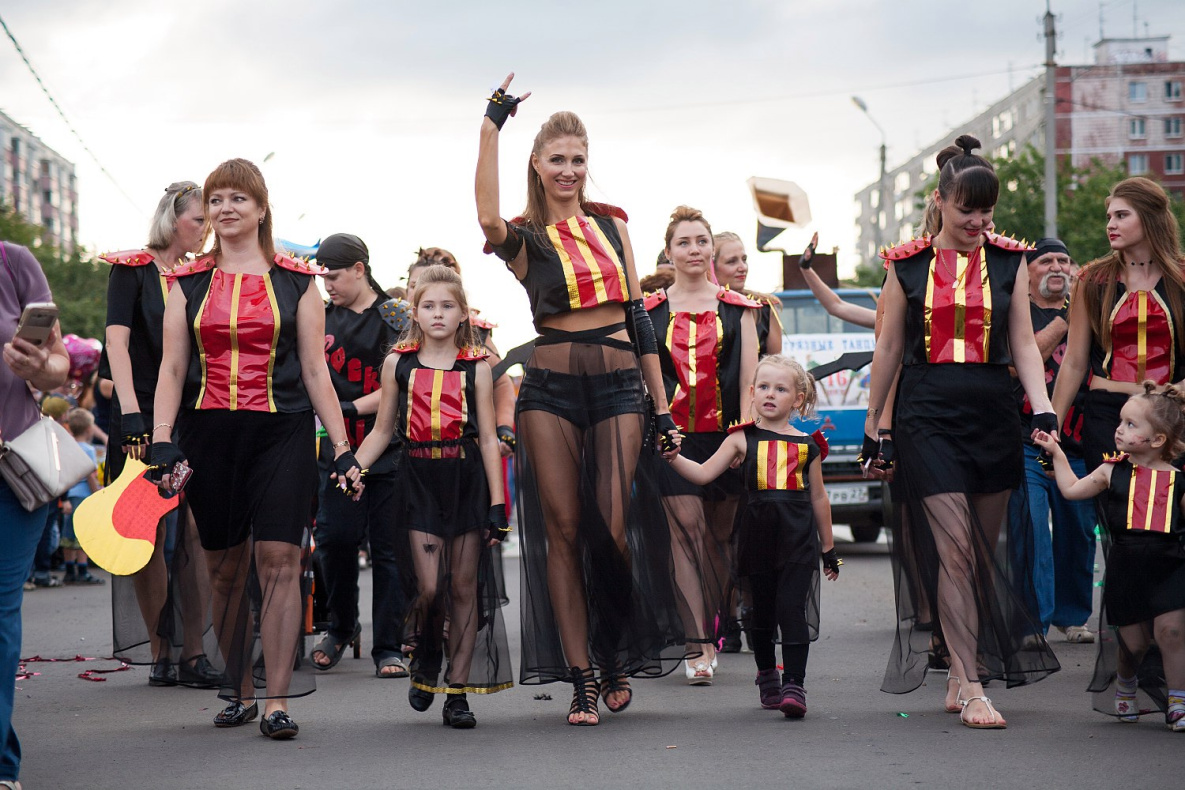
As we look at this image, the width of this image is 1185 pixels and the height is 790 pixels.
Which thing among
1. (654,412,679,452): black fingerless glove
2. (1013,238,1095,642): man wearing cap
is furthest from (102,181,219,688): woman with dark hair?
(1013,238,1095,642): man wearing cap

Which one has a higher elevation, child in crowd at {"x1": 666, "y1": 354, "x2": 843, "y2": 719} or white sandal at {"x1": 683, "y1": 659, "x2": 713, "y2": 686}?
child in crowd at {"x1": 666, "y1": 354, "x2": 843, "y2": 719}

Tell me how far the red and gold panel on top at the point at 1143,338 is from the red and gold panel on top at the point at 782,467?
146cm

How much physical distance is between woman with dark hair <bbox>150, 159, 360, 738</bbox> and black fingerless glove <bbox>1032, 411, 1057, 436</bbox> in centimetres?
273

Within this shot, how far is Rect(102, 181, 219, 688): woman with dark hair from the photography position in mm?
6570

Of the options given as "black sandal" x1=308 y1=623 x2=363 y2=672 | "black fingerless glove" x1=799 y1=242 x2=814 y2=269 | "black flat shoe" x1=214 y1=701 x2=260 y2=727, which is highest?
"black fingerless glove" x1=799 y1=242 x2=814 y2=269

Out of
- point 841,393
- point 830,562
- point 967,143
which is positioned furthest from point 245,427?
point 841,393

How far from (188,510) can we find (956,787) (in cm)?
357

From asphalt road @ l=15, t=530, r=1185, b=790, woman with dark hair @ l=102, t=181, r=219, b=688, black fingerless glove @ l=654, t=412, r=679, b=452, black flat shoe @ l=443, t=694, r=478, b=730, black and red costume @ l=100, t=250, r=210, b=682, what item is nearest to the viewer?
asphalt road @ l=15, t=530, r=1185, b=790

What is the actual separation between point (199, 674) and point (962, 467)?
10.6 feet

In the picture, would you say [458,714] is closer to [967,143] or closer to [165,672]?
[165,672]

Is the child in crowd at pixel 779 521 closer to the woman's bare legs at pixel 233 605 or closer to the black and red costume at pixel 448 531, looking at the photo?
the black and red costume at pixel 448 531

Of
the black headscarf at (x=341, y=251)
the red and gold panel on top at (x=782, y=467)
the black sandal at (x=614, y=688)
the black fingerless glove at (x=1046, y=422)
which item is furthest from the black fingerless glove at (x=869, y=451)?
the black headscarf at (x=341, y=251)

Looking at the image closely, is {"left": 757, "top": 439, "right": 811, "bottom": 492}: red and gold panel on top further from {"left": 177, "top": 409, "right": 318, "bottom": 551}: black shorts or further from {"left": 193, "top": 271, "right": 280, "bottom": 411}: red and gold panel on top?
{"left": 193, "top": 271, "right": 280, "bottom": 411}: red and gold panel on top

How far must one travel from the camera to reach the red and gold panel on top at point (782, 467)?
6.77 m
